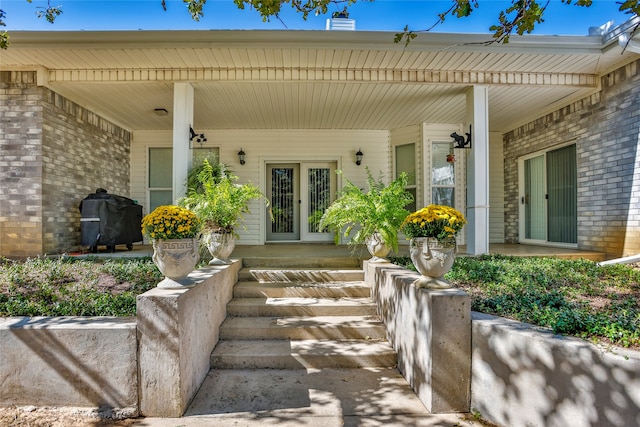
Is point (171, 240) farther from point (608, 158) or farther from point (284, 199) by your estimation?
point (608, 158)

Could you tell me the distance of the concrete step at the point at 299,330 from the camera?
3.00 m

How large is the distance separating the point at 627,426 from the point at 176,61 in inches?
212

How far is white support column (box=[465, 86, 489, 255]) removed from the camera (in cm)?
498

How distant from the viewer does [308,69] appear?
472cm

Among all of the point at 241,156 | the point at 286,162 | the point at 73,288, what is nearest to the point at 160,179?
the point at 241,156

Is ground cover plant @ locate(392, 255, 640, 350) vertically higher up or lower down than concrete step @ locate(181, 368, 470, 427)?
higher up

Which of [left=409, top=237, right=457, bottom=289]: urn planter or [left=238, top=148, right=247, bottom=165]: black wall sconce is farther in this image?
[left=238, top=148, right=247, bottom=165]: black wall sconce

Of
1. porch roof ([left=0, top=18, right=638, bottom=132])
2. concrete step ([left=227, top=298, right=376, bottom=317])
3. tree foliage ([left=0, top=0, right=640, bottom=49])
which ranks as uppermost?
porch roof ([left=0, top=18, right=638, bottom=132])

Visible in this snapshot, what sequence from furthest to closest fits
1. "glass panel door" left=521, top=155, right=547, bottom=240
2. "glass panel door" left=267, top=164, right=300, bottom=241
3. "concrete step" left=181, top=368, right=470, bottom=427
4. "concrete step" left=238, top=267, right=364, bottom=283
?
1. "glass panel door" left=267, top=164, right=300, bottom=241
2. "glass panel door" left=521, top=155, right=547, bottom=240
3. "concrete step" left=238, top=267, right=364, bottom=283
4. "concrete step" left=181, top=368, right=470, bottom=427

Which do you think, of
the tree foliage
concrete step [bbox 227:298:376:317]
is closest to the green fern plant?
concrete step [bbox 227:298:376:317]

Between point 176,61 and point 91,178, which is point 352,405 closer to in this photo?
point 176,61

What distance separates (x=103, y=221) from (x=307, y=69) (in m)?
3.85

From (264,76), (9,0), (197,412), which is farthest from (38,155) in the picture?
(197,412)

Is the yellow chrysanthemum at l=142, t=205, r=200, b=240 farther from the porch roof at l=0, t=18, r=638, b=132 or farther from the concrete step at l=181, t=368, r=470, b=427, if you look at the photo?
the porch roof at l=0, t=18, r=638, b=132
